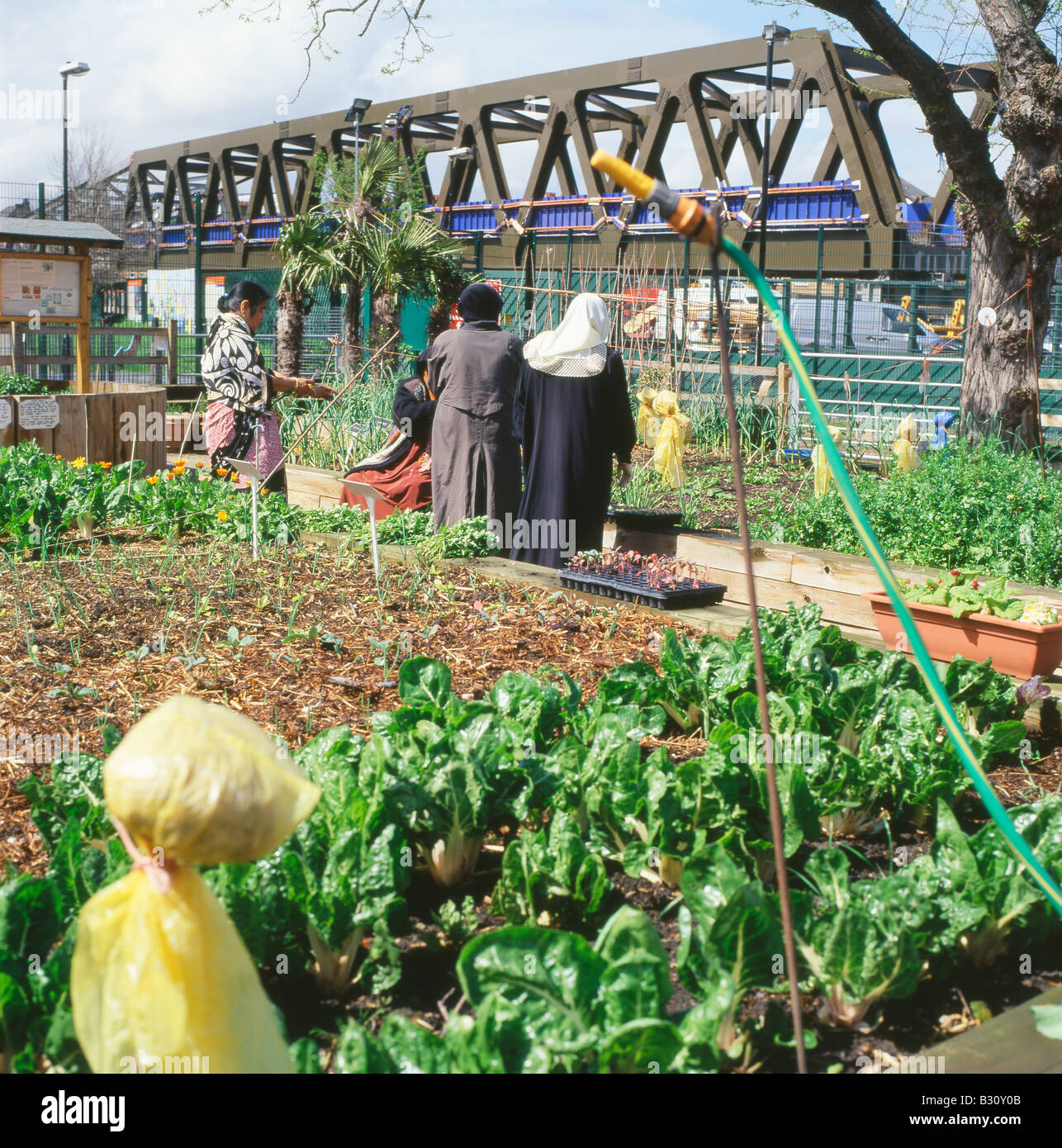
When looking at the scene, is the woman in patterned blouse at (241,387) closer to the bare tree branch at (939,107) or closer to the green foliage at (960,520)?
the green foliage at (960,520)

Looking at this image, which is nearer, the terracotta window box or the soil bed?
the soil bed


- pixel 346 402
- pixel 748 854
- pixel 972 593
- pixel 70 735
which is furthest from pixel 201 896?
pixel 346 402

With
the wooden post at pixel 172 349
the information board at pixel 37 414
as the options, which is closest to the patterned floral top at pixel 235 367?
the information board at pixel 37 414

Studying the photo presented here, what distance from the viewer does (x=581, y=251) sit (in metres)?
26.9

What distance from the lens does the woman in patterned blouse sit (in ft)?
23.3

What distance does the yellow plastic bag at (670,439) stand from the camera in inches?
314

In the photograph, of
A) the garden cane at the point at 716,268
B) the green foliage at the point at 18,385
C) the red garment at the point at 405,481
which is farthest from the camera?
the green foliage at the point at 18,385

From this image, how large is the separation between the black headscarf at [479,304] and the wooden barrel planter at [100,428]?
4.27 m

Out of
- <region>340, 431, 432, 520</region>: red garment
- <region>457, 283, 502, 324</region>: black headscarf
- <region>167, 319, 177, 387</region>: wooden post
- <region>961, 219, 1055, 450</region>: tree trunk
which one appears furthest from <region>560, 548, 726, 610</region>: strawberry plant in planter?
<region>167, 319, 177, 387</region>: wooden post

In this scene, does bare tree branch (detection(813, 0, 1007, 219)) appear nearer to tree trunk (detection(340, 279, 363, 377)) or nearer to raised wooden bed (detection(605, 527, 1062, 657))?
raised wooden bed (detection(605, 527, 1062, 657))

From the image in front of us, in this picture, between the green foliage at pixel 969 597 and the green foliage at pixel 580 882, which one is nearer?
the green foliage at pixel 580 882

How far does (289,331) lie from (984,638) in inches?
549

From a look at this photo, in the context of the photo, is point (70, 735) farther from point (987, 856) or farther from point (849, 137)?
point (849, 137)

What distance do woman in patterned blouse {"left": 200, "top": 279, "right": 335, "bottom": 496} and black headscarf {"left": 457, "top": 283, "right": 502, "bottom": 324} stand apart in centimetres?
138
